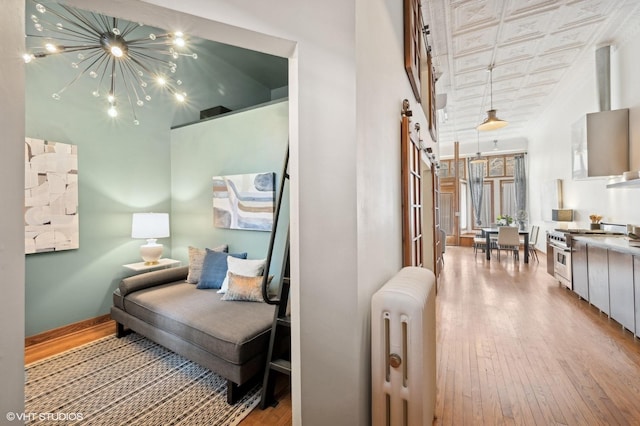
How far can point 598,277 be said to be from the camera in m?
3.32

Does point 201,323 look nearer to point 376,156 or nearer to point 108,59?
point 376,156

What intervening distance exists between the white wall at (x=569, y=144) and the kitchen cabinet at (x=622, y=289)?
1.12m

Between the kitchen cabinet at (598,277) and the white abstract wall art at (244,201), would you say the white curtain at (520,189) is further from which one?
the white abstract wall art at (244,201)

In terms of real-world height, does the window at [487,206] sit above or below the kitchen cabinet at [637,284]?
above

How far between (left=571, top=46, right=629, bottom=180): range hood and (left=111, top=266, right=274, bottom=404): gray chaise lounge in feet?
16.5

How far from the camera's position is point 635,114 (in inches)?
141

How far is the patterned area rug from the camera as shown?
1805 mm

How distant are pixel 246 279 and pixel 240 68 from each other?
400 centimetres

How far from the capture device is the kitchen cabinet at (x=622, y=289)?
2.70m

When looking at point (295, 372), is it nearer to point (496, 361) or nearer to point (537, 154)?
point (496, 361)

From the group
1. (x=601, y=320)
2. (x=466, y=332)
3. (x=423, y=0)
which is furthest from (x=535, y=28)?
(x=466, y=332)

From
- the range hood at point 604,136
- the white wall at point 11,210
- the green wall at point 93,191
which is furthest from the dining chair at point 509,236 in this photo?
the white wall at point 11,210

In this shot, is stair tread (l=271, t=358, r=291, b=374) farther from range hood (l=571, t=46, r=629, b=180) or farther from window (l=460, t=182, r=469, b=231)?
window (l=460, t=182, r=469, b=231)

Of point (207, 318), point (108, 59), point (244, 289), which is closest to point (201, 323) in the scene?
point (207, 318)
